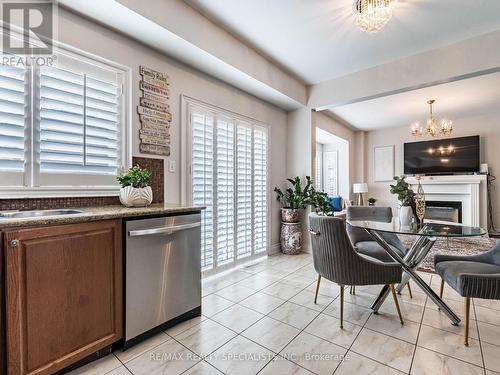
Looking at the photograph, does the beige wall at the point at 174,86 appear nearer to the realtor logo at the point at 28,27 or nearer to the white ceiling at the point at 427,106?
the realtor logo at the point at 28,27

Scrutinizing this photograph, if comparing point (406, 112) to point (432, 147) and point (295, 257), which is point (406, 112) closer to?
point (432, 147)

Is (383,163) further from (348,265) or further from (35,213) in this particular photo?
(35,213)

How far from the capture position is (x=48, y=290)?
134cm

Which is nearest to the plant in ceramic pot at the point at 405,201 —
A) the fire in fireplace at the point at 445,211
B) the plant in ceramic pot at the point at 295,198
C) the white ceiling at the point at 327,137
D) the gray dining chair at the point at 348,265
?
the gray dining chair at the point at 348,265

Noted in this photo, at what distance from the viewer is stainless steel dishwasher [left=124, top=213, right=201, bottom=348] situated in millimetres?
1690

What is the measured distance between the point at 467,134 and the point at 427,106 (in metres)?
1.75

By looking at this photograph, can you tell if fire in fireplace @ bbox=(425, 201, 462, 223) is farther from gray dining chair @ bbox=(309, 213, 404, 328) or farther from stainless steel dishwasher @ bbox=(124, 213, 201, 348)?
stainless steel dishwasher @ bbox=(124, 213, 201, 348)

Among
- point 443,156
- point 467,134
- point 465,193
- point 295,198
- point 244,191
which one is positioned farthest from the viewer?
point 443,156

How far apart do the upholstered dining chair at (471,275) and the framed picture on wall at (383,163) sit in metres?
4.93

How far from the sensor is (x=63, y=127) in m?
1.93

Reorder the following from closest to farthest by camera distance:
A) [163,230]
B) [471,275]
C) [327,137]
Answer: [471,275] → [163,230] → [327,137]

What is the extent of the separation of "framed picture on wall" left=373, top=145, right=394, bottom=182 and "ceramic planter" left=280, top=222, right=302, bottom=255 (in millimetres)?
3975

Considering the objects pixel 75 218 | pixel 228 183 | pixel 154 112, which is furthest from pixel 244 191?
pixel 75 218

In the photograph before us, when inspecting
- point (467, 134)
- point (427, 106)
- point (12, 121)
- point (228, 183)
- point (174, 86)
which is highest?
point (427, 106)
